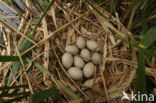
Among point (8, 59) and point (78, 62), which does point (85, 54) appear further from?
point (8, 59)

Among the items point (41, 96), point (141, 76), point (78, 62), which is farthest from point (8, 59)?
point (141, 76)

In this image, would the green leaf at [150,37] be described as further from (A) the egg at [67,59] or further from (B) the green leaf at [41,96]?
(A) the egg at [67,59]

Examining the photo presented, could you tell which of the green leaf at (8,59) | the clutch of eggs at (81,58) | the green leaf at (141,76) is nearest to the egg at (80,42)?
the clutch of eggs at (81,58)

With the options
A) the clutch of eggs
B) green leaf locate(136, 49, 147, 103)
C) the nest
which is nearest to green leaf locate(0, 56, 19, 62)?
the nest

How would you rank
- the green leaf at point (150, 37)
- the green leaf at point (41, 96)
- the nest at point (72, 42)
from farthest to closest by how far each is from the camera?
1. the nest at point (72, 42)
2. the green leaf at point (41, 96)
3. the green leaf at point (150, 37)

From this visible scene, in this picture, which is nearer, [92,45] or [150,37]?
[150,37]

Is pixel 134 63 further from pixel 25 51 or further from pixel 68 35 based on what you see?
pixel 25 51
